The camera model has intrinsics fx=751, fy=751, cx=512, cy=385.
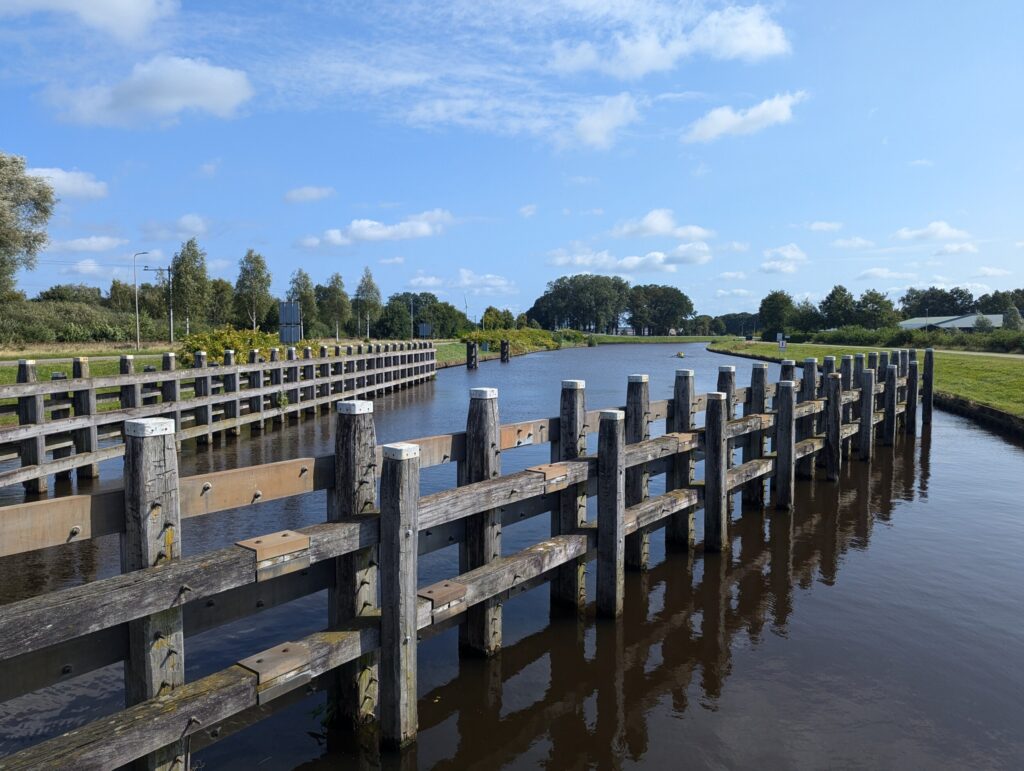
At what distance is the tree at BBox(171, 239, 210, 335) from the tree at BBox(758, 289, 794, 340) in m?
90.8

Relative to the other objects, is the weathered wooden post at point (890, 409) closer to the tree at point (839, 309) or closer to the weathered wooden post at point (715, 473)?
the weathered wooden post at point (715, 473)

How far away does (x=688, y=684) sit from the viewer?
6.04 m

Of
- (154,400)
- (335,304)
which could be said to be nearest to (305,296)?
(335,304)

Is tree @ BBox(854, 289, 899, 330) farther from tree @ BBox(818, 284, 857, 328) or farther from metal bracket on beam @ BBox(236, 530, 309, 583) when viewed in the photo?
metal bracket on beam @ BBox(236, 530, 309, 583)

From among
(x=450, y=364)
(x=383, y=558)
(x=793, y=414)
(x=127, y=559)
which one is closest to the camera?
(x=127, y=559)

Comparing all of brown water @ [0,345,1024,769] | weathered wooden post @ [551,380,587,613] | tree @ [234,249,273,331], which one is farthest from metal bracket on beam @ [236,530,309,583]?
tree @ [234,249,273,331]

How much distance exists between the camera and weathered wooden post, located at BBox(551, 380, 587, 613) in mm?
7105

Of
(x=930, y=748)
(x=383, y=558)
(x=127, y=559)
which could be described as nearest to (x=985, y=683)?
(x=930, y=748)

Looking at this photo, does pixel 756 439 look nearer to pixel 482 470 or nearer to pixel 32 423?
pixel 482 470

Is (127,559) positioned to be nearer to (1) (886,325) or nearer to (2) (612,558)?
(2) (612,558)

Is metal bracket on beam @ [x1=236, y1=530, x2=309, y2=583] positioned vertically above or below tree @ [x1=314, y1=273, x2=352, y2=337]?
below

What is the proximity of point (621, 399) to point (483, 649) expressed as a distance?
68.1ft

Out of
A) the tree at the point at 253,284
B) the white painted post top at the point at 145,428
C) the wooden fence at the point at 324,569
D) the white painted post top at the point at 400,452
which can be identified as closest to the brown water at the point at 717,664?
the wooden fence at the point at 324,569

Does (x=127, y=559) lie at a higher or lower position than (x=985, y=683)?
higher
